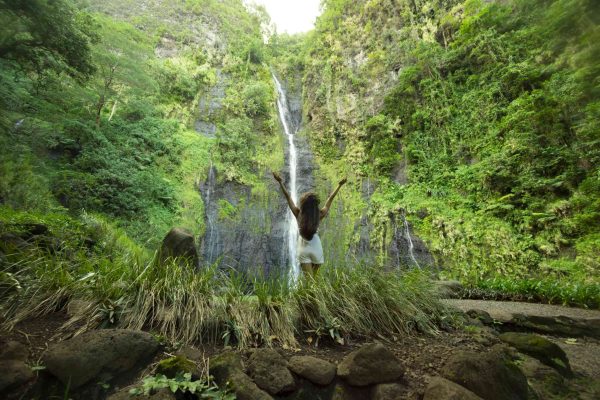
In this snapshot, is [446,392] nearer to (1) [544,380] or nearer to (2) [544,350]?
(1) [544,380]

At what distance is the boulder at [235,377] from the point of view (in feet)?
6.45

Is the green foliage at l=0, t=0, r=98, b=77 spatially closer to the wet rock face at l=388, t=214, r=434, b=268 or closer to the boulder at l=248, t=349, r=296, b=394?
the boulder at l=248, t=349, r=296, b=394

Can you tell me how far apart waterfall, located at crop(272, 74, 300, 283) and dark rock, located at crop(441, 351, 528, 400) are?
6704 millimetres

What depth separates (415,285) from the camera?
3.59 metres

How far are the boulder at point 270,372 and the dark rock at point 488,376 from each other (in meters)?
1.22

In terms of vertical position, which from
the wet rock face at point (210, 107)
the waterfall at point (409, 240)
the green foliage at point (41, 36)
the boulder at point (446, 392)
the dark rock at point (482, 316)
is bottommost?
the boulder at point (446, 392)

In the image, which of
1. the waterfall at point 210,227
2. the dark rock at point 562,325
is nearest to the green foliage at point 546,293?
the dark rock at point 562,325

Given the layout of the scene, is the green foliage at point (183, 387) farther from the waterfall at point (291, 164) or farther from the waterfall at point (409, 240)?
the waterfall at point (409, 240)

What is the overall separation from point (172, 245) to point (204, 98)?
1858 cm

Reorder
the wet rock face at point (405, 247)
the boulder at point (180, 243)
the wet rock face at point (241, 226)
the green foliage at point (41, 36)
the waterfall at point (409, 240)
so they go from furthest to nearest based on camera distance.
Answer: the wet rock face at point (241, 226)
the waterfall at point (409, 240)
the wet rock face at point (405, 247)
the green foliage at point (41, 36)
the boulder at point (180, 243)

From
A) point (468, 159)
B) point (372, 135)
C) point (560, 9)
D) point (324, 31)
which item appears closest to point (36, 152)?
point (560, 9)

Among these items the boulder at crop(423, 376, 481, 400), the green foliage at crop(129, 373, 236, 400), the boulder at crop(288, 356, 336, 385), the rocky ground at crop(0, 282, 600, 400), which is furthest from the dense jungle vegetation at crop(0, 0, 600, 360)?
the boulder at crop(423, 376, 481, 400)

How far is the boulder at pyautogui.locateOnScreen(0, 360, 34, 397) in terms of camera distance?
1.71 meters

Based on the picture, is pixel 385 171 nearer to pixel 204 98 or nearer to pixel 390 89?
pixel 390 89
